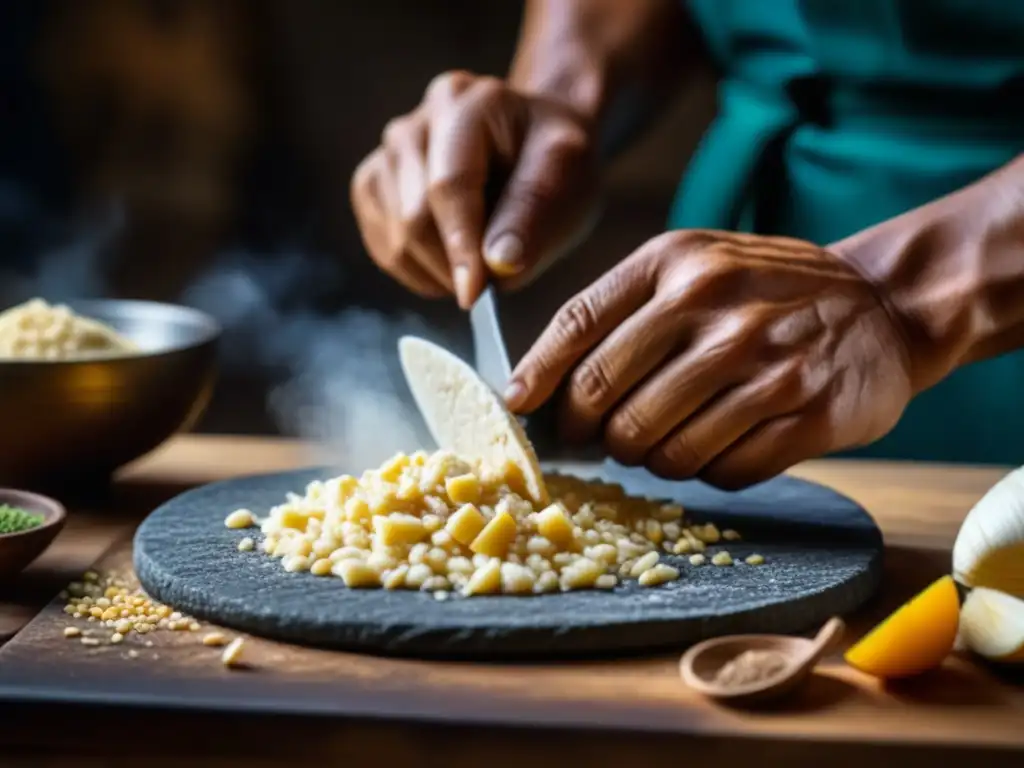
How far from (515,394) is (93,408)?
478 millimetres

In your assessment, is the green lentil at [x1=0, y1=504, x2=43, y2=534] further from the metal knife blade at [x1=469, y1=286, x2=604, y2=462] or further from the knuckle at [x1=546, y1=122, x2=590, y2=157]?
the knuckle at [x1=546, y1=122, x2=590, y2=157]

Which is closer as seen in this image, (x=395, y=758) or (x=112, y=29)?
(x=395, y=758)

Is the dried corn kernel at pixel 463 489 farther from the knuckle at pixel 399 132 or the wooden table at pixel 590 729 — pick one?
the knuckle at pixel 399 132

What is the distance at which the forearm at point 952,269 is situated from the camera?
4.58ft

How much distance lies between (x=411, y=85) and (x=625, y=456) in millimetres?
1974

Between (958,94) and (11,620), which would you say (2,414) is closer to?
(11,620)

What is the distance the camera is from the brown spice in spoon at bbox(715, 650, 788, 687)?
3.20 ft

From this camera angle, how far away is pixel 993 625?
1.05 metres

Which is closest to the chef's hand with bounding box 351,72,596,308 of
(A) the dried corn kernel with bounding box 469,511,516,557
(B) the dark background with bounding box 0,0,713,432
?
(A) the dried corn kernel with bounding box 469,511,516,557

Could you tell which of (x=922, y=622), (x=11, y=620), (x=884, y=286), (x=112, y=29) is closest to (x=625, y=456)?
(x=884, y=286)

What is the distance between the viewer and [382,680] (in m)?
1.00

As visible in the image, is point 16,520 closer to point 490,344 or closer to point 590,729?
point 490,344

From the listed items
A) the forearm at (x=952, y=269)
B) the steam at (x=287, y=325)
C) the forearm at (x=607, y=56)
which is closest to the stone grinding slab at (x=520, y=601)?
the forearm at (x=952, y=269)

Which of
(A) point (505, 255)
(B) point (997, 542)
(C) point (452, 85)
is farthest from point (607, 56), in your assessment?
(B) point (997, 542)
